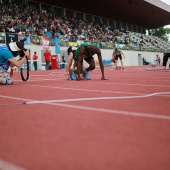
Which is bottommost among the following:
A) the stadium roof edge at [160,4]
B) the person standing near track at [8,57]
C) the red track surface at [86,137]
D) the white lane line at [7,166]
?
the red track surface at [86,137]

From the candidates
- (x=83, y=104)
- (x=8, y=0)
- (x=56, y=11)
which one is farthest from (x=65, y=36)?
(x=83, y=104)

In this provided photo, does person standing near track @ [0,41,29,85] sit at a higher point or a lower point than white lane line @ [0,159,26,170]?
higher

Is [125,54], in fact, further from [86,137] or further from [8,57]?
[86,137]

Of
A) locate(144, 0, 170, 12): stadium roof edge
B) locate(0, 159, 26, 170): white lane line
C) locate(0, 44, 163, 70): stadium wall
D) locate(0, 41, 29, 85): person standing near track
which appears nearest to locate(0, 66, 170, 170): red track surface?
locate(0, 159, 26, 170): white lane line

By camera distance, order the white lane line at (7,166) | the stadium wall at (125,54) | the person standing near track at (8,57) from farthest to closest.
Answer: the stadium wall at (125,54) < the person standing near track at (8,57) < the white lane line at (7,166)

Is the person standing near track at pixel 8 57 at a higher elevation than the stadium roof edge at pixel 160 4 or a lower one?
lower

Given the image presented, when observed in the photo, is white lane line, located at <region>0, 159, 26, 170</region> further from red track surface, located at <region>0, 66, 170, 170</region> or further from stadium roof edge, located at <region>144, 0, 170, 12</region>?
stadium roof edge, located at <region>144, 0, 170, 12</region>

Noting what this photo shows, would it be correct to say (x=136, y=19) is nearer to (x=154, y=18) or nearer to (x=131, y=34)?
(x=154, y=18)

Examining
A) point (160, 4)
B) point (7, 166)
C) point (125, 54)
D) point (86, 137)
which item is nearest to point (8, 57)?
point (86, 137)

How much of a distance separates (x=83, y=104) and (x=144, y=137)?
1537mm

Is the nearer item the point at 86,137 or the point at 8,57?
the point at 86,137

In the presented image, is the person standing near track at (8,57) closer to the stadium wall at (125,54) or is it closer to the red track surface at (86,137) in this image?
the red track surface at (86,137)

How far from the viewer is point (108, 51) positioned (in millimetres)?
28547

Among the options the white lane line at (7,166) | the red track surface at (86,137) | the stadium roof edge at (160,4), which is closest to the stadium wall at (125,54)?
the stadium roof edge at (160,4)
